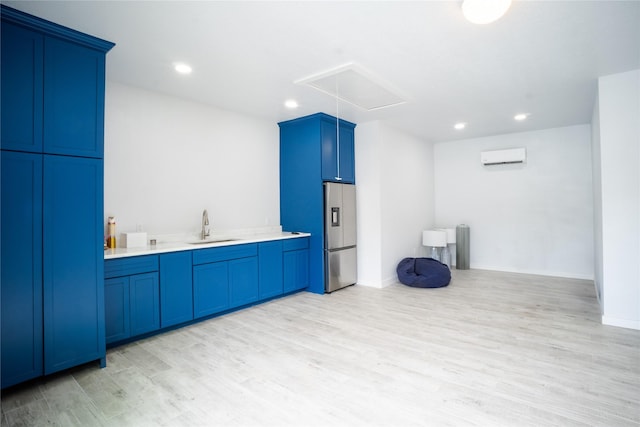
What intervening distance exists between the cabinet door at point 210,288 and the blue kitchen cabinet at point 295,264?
3.19 ft

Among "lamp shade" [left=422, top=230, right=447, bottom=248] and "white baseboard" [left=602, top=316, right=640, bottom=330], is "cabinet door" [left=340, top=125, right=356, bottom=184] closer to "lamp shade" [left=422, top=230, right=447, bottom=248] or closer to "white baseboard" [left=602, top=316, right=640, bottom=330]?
"lamp shade" [left=422, top=230, right=447, bottom=248]

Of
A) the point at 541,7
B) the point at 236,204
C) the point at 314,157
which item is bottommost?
the point at 236,204

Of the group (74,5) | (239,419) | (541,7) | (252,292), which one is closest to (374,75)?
(541,7)

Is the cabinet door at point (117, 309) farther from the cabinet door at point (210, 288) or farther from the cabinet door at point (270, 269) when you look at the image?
the cabinet door at point (270, 269)

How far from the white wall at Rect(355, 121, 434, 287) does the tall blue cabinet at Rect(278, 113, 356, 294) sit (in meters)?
0.25

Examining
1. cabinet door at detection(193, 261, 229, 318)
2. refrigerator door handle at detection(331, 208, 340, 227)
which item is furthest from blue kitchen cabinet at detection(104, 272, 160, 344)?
refrigerator door handle at detection(331, 208, 340, 227)

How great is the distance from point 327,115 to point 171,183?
2.39 m

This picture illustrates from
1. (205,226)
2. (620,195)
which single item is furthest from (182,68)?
(620,195)

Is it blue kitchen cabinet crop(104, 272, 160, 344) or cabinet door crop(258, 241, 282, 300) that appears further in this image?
cabinet door crop(258, 241, 282, 300)

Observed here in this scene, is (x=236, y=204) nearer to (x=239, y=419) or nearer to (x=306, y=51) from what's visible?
(x=306, y=51)

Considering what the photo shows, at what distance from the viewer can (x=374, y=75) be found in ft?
10.9

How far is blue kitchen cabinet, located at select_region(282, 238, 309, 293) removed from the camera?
15.0ft

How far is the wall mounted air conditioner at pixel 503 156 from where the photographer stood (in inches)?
237

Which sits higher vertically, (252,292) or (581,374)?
(252,292)
